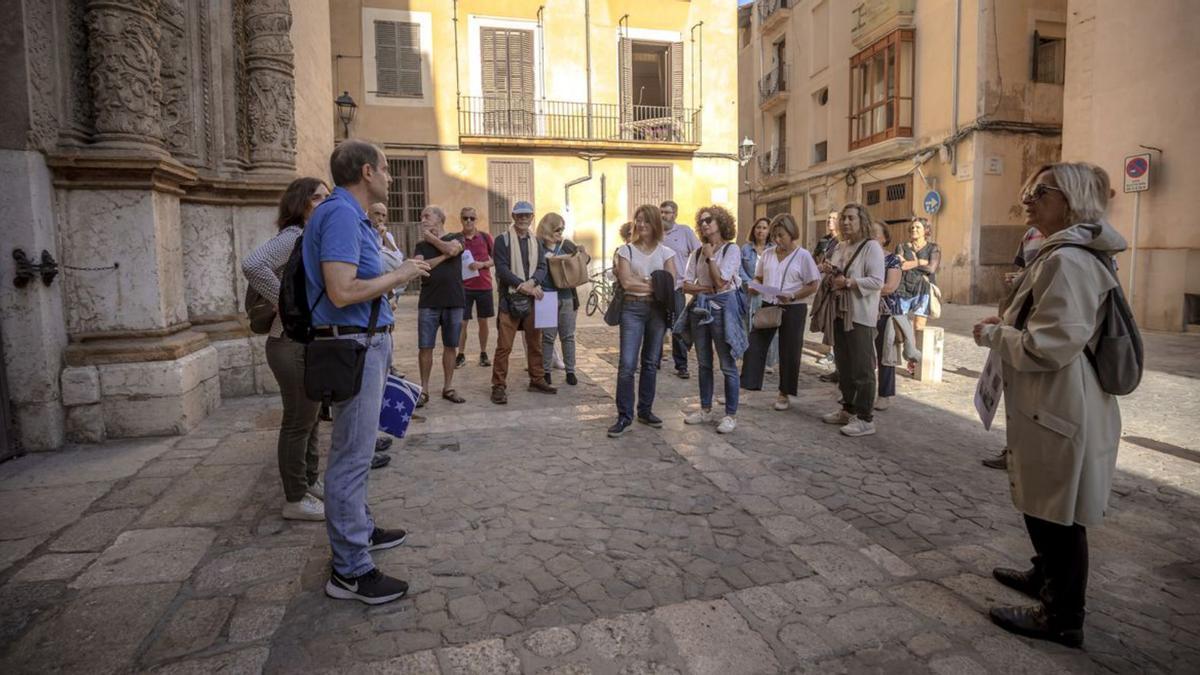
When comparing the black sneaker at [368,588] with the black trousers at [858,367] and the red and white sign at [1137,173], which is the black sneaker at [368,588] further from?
the red and white sign at [1137,173]

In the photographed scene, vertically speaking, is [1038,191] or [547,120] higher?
[547,120]

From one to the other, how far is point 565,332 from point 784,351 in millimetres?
2197

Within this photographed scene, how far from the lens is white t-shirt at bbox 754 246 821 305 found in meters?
5.64

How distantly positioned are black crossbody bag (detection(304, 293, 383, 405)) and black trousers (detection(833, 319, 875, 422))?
3.87m

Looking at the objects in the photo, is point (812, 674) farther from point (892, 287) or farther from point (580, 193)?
point (580, 193)

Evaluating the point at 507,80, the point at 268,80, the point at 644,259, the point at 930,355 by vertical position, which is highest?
the point at 507,80

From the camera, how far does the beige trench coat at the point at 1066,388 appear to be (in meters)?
2.33

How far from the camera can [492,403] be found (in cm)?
612

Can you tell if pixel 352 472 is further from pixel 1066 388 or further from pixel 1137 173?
pixel 1137 173

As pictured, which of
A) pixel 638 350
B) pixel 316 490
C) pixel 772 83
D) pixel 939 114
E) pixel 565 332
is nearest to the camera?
pixel 316 490

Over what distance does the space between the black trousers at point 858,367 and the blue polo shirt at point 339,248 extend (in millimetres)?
3742

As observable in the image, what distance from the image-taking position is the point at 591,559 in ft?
10.0

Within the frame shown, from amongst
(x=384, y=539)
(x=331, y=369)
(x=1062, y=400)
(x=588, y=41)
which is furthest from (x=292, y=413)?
(x=588, y=41)

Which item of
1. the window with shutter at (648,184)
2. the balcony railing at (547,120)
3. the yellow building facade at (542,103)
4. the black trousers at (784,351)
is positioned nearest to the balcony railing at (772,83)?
A: the yellow building facade at (542,103)
